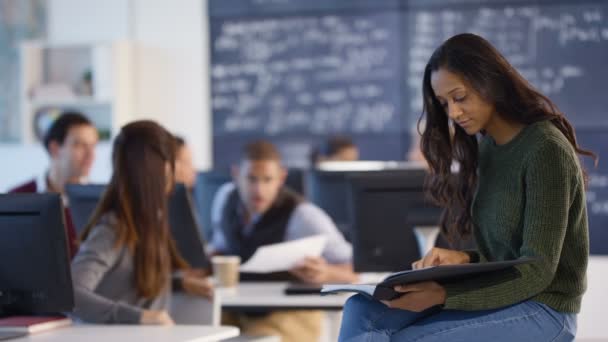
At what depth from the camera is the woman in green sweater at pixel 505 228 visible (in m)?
1.80

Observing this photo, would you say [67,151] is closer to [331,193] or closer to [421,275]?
[331,193]

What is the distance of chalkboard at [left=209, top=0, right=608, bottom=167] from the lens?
18.3 ft

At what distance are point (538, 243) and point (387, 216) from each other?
985mm

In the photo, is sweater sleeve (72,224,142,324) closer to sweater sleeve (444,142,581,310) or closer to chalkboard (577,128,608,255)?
sweater sleeve (444,142,581,310)

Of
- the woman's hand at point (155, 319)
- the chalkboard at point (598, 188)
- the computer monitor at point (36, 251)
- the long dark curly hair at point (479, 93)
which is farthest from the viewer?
the chalkboard at point (598, 188)

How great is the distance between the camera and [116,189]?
8.59 feet

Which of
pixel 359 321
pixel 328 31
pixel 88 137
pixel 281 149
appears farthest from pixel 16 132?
pixel 359 321

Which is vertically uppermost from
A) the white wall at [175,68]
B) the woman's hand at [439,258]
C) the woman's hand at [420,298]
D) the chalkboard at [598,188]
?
the white wall at [175,68]

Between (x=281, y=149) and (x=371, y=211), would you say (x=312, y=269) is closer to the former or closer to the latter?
(x=371, y=211)

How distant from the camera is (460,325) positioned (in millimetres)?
1825

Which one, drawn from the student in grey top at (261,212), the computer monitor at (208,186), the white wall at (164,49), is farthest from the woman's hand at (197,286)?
the white wall at (164,49)

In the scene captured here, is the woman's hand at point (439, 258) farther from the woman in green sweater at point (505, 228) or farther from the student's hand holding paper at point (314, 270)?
the student's hand holding paper at point (314, 270)

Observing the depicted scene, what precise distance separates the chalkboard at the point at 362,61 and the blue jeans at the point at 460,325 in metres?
3.94

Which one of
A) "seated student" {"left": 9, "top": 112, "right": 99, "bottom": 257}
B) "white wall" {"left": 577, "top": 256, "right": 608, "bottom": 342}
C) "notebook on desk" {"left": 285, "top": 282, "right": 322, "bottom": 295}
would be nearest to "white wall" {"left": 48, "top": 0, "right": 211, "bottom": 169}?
"seated student" {"left": 9, "top": 112, "right": 99, "bottom": 257}
